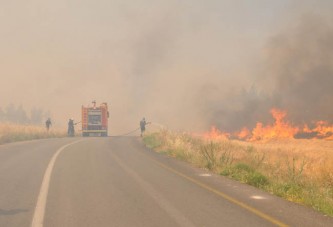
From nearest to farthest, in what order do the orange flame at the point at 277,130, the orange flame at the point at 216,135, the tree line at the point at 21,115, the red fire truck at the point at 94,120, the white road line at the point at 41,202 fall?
the white road line at the point at 41,202, the orange flame at the point at 216,135, the orange flame at the point at 277,130, the red fire truck at the point at 94,120, the tree line at the point at 21,115

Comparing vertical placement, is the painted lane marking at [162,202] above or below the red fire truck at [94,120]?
below

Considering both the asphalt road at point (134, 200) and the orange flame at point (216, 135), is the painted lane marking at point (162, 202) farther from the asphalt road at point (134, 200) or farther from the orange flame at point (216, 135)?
the orange flame at point (216, 135)

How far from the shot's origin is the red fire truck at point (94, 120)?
40.7 metres

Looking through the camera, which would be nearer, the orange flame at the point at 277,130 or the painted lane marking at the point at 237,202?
the painted lane marking at the point at 237,202

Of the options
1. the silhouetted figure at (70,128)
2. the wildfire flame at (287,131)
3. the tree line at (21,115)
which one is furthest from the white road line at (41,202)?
the tree line at (21,115)

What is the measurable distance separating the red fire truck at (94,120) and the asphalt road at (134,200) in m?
28.4

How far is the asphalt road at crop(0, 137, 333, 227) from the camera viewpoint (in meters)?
6.26

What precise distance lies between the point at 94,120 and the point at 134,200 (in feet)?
111

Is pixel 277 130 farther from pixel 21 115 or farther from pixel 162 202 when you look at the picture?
pixel 21 115

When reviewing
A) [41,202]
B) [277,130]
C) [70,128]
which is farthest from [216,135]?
[41,202]

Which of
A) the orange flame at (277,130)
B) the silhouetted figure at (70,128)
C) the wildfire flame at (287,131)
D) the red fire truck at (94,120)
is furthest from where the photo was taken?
the red fire truck at (94,120)

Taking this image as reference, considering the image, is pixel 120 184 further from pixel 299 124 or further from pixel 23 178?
pixel 299 124

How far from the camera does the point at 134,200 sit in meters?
7.78

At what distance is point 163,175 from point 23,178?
3575mm
